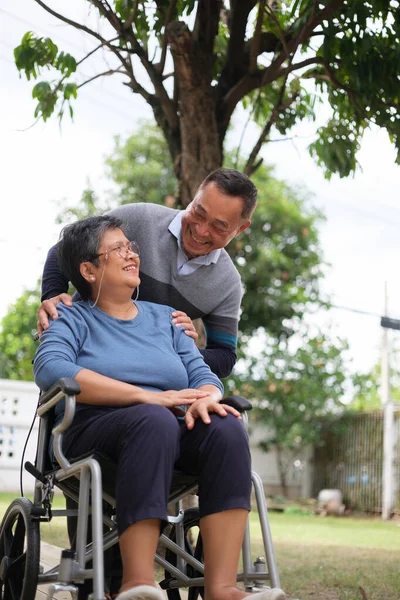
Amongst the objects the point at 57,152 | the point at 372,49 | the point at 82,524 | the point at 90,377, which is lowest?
the point at 82,524

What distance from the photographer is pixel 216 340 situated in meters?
2.83

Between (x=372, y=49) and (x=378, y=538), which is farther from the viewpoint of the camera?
(x=378, y=538)

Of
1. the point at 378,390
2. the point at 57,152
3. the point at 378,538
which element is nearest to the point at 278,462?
the point at 378,538

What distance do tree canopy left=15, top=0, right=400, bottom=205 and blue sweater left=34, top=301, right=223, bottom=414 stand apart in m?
Answer: 1.99

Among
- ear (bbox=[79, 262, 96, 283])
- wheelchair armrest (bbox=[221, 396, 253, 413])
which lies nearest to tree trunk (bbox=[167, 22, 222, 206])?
ear (bbox=[79, 262, 96, 283])

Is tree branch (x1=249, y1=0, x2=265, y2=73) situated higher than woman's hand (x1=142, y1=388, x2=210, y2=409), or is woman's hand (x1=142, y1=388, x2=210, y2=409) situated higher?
tree branch (x1=249, y1=0, x2=265, y2=73)

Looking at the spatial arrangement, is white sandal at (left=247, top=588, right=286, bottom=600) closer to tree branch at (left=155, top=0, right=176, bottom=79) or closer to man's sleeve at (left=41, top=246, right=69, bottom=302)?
man's sleeve at (left=41, top=246, right=69, bottom=302)

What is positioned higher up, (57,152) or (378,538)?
(57,152)

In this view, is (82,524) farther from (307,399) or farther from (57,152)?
(57,152)

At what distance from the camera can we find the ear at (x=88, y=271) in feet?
7.85

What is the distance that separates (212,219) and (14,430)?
24.0ft

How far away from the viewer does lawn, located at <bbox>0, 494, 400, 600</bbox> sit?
3.55 m

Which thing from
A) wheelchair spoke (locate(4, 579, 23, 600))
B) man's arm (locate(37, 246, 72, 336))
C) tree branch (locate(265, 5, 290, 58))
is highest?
tree branch (locate(265, 5, 290, 58))

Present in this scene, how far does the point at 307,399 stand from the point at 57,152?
23.1ft
